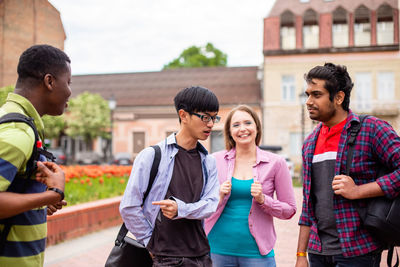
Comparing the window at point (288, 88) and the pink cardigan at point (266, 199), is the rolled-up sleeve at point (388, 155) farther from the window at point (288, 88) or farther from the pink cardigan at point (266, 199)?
the window at point (288, 88)

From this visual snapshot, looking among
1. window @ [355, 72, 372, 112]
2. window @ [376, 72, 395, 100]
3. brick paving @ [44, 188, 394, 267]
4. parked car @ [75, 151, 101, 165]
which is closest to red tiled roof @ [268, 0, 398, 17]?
window @ [376, 72, 395, 100]

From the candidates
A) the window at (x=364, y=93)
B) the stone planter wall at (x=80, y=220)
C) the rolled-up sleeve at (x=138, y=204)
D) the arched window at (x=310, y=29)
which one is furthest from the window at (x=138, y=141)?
the rolled-up sleeve at (x=138, y=204)

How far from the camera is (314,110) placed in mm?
2588

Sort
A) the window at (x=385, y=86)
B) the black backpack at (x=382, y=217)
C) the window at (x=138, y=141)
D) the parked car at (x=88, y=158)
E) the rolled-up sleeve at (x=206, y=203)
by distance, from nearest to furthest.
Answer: the black backpack at (x=382, y=217) → the rolled-up sleeve at (x=206, y=203) → the window at (x=385, y=86) → the parked car at (x=88, y=158) → the window at (x=138, y=141)

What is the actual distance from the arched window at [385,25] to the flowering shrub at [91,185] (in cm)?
1914

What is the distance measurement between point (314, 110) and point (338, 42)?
81.4 feet

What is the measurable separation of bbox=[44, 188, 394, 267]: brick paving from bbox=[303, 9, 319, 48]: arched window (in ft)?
68.2

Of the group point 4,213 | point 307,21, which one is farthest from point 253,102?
point 4,213

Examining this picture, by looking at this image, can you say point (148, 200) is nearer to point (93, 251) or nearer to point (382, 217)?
point (382, 217)

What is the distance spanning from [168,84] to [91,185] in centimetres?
2381

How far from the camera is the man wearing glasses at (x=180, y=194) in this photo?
7.76 feet

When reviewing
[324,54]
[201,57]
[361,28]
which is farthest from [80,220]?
[201,57]

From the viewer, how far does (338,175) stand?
94.5 inches

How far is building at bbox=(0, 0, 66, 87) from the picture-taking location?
13.7ft
